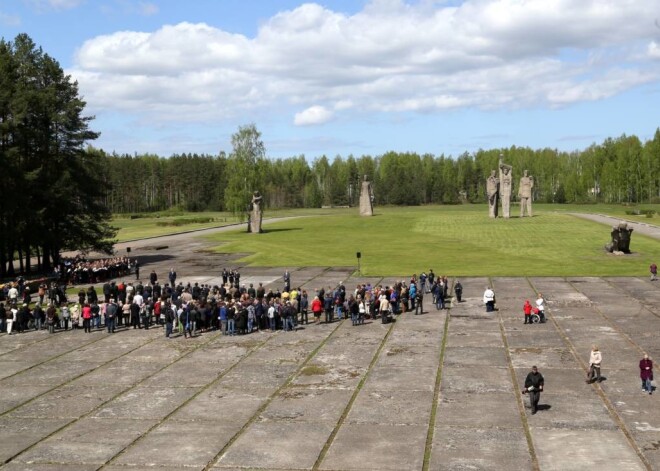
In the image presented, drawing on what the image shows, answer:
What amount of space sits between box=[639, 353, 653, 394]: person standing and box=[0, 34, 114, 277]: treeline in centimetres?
4076

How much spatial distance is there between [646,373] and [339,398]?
28.2ft

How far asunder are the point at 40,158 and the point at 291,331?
33.3 m

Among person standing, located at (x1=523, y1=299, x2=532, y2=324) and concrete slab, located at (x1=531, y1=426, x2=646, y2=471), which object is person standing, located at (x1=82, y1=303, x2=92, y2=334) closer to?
person standing, located at (x1=523, y1=299, x2=532, y2=324)

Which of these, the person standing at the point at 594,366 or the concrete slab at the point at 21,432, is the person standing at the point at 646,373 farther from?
the concrete slab at the point at 21,432

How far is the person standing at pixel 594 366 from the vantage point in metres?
20.0

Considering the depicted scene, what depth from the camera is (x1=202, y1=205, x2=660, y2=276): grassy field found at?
4778 cm

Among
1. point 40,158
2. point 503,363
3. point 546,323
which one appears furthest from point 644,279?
point 40,158

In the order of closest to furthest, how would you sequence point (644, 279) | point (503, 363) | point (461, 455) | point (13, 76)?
point (461, 455), point (503, 363), point (644, 279), point (13, 76)

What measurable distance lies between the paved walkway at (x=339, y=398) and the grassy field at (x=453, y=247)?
17.2 m

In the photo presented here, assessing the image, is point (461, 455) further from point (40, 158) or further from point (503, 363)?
point (40, 158)

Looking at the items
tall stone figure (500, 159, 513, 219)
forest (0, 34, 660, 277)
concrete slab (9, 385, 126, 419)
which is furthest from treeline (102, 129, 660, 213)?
concrete slab (9, 385, 126, 419)

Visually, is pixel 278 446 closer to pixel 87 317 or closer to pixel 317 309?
pixel 317 309

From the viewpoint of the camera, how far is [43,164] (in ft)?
174

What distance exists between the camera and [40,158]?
174ft
